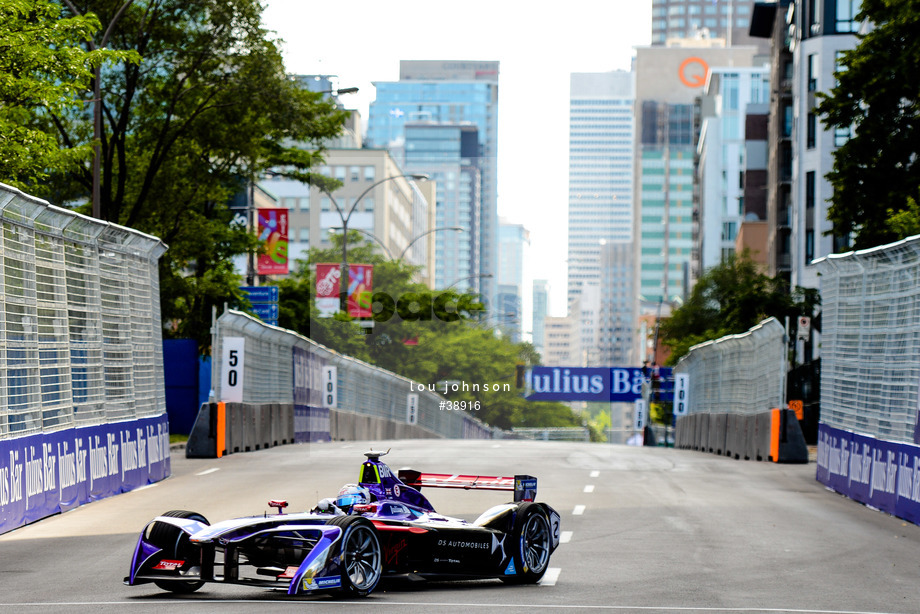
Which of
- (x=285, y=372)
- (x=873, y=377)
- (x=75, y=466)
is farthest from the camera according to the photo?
(x=285, y=372)

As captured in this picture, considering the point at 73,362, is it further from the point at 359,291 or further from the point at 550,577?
the point at 359,291

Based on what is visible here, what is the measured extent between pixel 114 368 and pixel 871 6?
2865cm

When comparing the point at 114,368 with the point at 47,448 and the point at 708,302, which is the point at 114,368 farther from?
the point at 708,302

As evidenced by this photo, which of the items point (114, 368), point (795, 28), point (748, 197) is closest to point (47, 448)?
point (114, 368)

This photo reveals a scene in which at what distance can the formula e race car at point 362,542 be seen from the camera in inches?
360

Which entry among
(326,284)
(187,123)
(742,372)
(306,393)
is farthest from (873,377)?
(326,284)

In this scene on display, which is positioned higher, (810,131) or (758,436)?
(810,131)

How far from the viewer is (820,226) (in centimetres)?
7631

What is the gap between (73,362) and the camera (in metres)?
18.2

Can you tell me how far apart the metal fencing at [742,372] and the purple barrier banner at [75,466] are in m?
15.4

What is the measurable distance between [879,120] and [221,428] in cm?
2246

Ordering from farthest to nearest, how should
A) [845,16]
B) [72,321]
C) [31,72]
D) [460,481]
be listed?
[845,16]
[31,72]
[72,321]
[460,481]

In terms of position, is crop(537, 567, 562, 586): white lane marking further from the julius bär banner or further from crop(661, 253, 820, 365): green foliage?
crop(661, 253, 820, 365): green foliage

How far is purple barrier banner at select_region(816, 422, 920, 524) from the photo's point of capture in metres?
18.3
